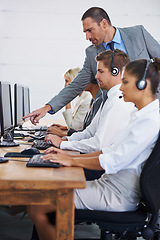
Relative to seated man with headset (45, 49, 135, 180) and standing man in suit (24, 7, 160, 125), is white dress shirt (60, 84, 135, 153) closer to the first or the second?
seated man with headset (45, 49, 135, 180)

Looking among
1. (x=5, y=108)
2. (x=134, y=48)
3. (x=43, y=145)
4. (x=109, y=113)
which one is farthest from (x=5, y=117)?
(x=134, y=48)

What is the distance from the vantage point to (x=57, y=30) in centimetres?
535

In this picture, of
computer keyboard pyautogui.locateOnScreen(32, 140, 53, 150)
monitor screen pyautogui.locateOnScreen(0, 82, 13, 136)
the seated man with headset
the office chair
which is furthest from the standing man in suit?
the office chair

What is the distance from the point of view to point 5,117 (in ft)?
7.12

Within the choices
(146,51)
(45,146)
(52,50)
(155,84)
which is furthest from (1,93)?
(52,50)

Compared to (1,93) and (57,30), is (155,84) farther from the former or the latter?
(57,30)

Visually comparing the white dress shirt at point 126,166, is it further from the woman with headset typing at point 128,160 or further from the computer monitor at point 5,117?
the computer monitor at point 5,117

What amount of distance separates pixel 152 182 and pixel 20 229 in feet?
4.67

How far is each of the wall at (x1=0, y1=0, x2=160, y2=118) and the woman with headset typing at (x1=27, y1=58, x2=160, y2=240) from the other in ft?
12.9

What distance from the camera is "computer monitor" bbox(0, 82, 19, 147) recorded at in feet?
6.68

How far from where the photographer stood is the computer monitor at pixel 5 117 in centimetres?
204

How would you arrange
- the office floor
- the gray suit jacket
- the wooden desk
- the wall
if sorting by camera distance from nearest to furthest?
1. the wooden desk
2. the office floor
3. the gray suit jacket
4. the wall

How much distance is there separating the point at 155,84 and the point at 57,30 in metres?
→ 4.06

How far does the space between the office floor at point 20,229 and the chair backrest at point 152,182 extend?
1118 mm
